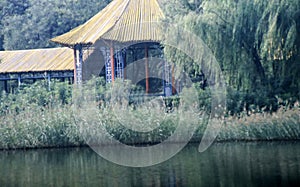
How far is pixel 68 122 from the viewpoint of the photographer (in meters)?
17.4

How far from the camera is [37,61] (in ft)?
92.2

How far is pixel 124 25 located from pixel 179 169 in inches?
464

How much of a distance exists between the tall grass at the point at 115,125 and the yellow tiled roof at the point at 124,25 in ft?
17.6

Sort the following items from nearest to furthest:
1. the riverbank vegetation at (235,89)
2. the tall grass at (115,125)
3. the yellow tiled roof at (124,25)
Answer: the riverbank vegetation at (235,89) → the tall grass at (115,125) → the yellow tiled roof at (124,25)

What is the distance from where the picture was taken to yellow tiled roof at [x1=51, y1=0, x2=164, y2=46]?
22.7m

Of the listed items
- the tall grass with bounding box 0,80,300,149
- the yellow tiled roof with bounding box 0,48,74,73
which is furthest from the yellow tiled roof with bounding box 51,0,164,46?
the tall grass with bounding box 0,80,300,149

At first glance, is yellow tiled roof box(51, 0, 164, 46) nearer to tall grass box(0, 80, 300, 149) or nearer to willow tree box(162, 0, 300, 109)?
willow tree box(162, 0, 300, 109)

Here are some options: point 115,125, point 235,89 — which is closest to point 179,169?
point 115,125

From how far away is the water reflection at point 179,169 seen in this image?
11461 mm

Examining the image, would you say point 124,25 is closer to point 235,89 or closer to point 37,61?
point 37,61

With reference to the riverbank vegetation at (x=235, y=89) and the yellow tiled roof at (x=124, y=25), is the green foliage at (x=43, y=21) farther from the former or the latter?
the riverbank vegetation at (x=235, y=89)

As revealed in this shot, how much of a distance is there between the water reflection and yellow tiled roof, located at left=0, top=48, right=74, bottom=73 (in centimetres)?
1115

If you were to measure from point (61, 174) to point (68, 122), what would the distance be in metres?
4.32

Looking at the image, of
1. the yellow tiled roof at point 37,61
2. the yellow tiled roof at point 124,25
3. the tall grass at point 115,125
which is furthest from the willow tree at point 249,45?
the yellow tiled roof at point 37,61
